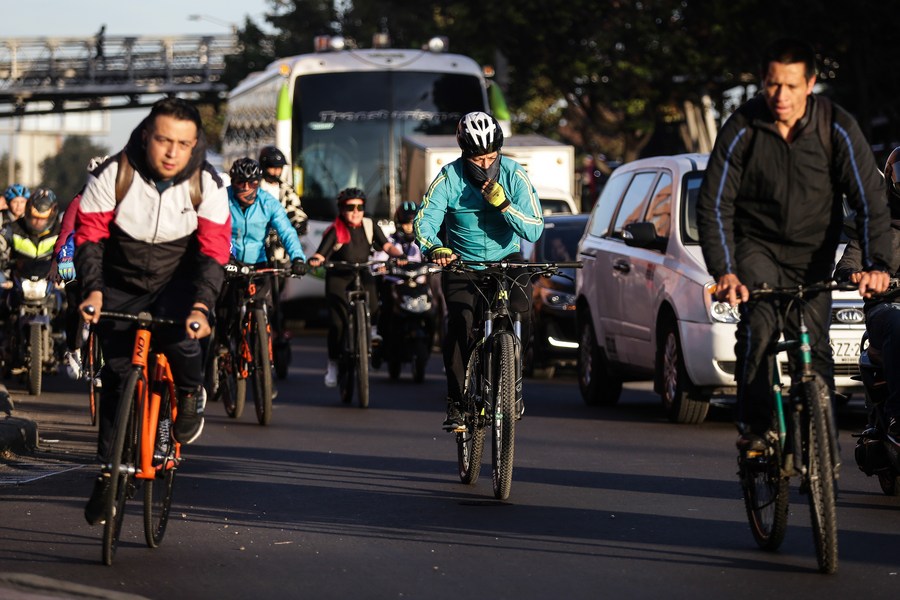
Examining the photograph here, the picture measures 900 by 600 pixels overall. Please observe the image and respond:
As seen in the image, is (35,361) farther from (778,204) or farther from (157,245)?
(778,204)

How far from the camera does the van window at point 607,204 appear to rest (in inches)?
597

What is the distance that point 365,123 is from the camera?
28.2 meters

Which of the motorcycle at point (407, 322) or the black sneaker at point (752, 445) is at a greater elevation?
the black sneaker at point (752, 445)

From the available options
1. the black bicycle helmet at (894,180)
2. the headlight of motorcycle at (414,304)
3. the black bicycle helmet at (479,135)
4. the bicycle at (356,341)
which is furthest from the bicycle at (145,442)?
the headlight of motorcycle at (414,304)

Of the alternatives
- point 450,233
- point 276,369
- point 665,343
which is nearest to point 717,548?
point 450,233

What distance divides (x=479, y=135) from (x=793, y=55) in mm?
2756

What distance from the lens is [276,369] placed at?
59.8ft

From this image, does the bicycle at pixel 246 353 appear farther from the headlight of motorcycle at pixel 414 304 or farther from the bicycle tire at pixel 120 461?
the bicycle tire at pixel 120 461

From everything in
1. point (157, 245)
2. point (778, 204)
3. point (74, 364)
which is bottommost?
point (74, 364)

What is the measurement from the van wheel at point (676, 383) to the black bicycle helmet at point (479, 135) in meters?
3.82

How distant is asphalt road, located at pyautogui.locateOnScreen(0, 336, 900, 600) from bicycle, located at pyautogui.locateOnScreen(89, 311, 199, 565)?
167 millimetres

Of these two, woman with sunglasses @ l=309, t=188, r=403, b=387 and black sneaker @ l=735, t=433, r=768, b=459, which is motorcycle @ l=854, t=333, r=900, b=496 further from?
woman with sunglasses @ l=309, t=188, r=403, b=387

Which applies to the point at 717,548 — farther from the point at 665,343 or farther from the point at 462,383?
the point at 665,343

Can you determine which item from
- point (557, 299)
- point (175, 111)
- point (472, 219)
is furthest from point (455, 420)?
point (557, 299)
